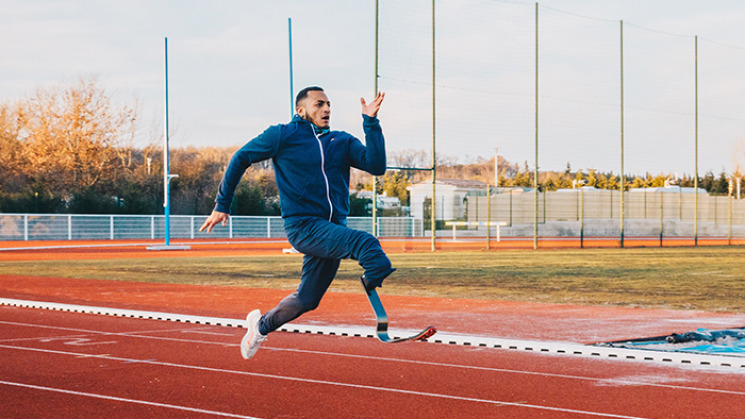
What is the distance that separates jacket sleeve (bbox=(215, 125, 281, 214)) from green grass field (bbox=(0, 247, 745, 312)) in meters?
8.87

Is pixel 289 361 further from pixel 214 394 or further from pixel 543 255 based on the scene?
pixel 543 255

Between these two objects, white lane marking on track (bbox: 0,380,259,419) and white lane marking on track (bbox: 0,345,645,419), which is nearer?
white lane marking on track (bbox: 0,380,259,419)

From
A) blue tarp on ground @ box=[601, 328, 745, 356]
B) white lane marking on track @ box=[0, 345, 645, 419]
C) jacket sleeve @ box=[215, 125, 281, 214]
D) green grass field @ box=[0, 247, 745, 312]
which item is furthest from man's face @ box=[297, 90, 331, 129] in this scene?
green grass field @ box=[0, 247, 745, 312]

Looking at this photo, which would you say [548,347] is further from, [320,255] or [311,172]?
[311,172]

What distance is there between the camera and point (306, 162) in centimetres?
547

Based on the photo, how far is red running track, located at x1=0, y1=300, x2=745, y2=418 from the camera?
5.57 metres

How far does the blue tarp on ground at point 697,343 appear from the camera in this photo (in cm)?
806

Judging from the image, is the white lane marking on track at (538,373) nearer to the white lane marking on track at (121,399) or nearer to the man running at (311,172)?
the man running at (311,172)

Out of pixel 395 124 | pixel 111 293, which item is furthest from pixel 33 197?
pixel 111 293

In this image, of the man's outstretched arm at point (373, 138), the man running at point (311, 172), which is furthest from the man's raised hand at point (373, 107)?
the man running at point (311, 172)

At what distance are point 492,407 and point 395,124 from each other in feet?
76.7

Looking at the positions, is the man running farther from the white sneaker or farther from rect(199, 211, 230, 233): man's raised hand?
the white sneaker

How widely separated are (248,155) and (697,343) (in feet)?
17.0

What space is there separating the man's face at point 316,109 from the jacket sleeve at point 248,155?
0.67 ft
